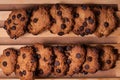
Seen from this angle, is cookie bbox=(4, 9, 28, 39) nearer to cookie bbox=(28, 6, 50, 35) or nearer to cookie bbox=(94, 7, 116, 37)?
cookie bbox=(28, 6, 50, 35)

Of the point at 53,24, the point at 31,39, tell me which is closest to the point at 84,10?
the point at 53,24

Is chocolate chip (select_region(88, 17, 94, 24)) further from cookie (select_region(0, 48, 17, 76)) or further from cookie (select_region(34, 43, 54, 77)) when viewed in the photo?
cookie (select_region(0, 48, 17, 76))

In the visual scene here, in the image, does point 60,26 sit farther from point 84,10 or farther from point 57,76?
point 57,76

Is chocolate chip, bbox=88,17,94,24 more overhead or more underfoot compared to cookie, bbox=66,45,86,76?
more overhead

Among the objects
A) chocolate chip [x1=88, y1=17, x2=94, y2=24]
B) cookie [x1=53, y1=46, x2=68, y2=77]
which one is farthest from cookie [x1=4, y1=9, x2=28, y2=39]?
chocolate chip [x1=88, y1=17, x2=94, y2=24]

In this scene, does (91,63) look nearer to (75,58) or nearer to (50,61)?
(75,58)

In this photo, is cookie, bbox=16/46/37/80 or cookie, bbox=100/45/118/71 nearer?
cookie, bbox=16/46/37/80

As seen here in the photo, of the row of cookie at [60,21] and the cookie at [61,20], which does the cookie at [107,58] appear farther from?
the cookie at [61,20]

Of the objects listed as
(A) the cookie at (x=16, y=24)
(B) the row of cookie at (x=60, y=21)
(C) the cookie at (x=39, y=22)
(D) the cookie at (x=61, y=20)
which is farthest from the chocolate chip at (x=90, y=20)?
(A) the cookie at (x=16, y=24)
